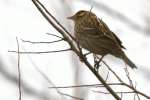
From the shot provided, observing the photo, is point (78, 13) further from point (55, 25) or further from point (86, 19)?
point (55, 25)

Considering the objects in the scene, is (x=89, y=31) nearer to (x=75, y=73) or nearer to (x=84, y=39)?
(x=84, y=39)

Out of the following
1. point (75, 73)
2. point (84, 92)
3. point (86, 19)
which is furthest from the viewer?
point (75, 73)

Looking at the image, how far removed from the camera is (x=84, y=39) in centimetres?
425

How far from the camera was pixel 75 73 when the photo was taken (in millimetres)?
5684

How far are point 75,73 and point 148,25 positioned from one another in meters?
2.65

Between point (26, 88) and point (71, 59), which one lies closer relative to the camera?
point (71, 59)

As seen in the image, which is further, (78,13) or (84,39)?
(78,13)

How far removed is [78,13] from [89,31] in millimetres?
498

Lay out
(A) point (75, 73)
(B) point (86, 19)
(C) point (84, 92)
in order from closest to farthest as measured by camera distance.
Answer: (B) point (86, 19) → (C) point (84, 92) → (A) point (75, 73)

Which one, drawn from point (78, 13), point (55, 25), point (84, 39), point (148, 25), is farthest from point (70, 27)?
point (55, 25)

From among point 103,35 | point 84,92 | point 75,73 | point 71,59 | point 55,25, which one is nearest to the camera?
point 55,25

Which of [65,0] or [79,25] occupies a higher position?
[65,0]

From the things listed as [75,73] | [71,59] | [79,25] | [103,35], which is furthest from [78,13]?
[71,59]

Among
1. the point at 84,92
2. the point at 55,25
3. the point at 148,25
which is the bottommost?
the point at 84,92
